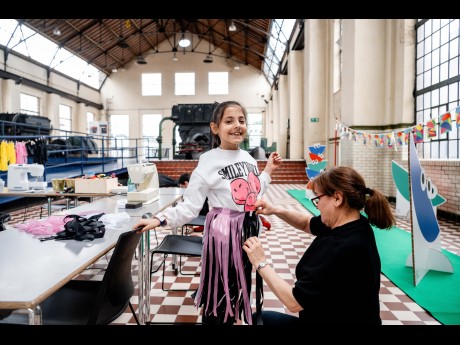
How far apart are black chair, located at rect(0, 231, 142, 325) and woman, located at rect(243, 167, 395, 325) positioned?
0.66 meters

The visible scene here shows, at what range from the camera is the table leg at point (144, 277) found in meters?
2.02

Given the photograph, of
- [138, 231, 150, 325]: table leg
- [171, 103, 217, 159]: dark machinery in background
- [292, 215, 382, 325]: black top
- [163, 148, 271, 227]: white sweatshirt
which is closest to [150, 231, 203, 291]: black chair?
[138, 231, 150, 325]: table leg

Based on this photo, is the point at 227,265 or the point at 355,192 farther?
the point at 227,265

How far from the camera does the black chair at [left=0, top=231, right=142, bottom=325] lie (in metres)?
1.39

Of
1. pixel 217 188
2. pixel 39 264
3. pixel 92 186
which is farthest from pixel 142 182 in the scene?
pixel 39 264

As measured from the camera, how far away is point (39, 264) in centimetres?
129

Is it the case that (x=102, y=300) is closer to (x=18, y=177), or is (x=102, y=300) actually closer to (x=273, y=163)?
(x=273, y=163)

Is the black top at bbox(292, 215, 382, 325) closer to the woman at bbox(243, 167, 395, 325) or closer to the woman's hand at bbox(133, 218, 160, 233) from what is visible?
the woman at bbox(243, 167, 395, 325)

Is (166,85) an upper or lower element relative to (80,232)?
upper

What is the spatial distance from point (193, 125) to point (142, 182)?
11488 millimetres

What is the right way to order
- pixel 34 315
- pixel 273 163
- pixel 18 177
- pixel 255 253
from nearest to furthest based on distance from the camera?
pixel 34 315 → pixel 255 253 → pixel 273 163 → pixel 18 177

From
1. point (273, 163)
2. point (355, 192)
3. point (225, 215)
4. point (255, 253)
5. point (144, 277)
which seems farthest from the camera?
point (144, 277)
